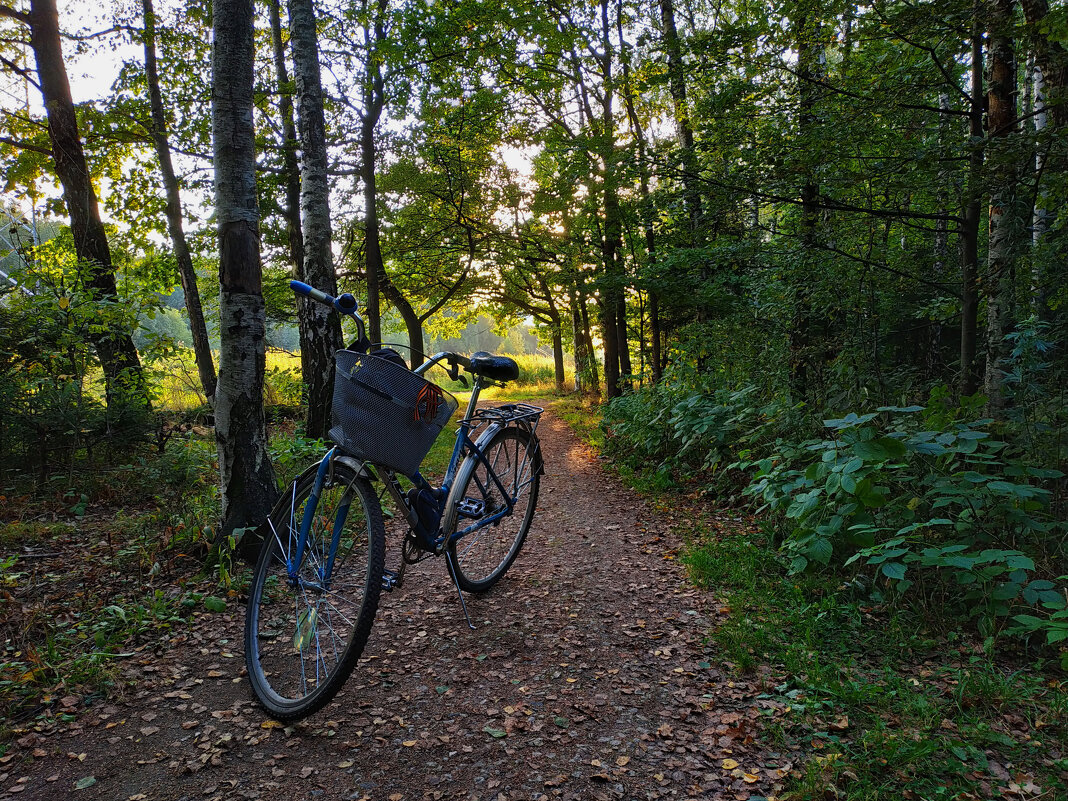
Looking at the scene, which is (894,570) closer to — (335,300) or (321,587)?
(321,587)

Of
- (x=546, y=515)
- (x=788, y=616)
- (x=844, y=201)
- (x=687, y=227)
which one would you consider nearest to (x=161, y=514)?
(x=546, y=515)

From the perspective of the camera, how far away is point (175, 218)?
32.6ft

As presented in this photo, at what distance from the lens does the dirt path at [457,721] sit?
2.04m

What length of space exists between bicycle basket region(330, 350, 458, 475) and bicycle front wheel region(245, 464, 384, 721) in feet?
0.57

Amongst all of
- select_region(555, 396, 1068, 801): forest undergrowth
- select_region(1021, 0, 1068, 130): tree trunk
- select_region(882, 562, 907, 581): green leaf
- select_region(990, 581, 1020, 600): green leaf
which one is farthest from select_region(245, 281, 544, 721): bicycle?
select_region(1021, 0, 1068, 130): tree trunk

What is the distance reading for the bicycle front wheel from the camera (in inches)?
90.1

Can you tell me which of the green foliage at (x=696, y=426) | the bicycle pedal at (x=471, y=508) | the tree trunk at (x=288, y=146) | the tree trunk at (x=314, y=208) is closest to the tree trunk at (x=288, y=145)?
the tree trunk at (x=288, y=146)

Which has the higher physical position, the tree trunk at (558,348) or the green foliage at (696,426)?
the tree trunk at (558,348)

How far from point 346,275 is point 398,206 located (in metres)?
2.67

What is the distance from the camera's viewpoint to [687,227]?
1032 centimetres

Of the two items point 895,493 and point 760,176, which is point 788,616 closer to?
point 895,493

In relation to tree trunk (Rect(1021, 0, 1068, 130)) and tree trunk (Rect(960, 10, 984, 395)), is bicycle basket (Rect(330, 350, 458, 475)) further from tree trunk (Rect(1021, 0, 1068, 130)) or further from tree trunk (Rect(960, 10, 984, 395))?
tree trunk (Rect(960, 10, 984, 395))

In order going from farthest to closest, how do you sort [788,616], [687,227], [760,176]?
[687,227] → [760,176] → [788,616]

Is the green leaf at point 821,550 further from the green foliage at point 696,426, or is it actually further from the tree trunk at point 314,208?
the tree trunk at point 314,208
